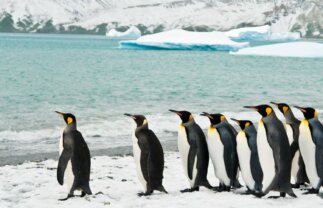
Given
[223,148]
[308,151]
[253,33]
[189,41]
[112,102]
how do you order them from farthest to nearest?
[253,33] < [189,41] < [112,102] < [223,148] < [308,151]

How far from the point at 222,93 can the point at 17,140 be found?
12869 mm

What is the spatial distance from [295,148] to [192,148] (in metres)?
1.02

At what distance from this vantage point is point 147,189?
5.86m

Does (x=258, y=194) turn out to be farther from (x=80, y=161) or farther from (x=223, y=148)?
(x=80, y=161)

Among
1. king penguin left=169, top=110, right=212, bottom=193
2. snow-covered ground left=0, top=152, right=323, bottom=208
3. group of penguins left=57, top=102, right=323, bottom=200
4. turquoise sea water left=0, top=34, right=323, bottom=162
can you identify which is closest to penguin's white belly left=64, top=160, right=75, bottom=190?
group of penguins left=57, top=102, right=323, bottom=200

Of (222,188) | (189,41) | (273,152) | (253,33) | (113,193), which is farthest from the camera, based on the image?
(253,33)

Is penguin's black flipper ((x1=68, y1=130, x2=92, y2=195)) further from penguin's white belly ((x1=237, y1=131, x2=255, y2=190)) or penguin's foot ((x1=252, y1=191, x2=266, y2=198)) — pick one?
penguin's foot ((x1=252, y1=191, x2=266, y2=198))

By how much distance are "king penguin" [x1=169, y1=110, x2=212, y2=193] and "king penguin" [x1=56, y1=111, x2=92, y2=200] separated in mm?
919

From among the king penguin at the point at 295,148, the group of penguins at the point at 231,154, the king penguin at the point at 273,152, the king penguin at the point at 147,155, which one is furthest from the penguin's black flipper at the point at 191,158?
the king penguin at the point at 295,148

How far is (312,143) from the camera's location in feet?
18.2

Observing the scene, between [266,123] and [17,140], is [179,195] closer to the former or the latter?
[266,123]

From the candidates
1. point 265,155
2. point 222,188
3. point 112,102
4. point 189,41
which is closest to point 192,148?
point 222,188

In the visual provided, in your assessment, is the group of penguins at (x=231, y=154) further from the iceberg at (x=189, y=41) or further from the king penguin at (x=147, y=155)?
the iceberg at (x=189, y=41)

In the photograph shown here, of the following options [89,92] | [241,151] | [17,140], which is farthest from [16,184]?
[89,92]
